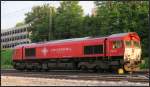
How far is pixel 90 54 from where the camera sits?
1337 inches

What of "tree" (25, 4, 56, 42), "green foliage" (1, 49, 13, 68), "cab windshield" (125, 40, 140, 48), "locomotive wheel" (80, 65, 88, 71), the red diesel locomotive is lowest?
"green foliage" (1, 49, 13, 68)

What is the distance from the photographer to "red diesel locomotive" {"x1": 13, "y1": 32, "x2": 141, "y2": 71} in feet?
105

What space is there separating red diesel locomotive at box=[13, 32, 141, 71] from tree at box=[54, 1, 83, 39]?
53.4 feet

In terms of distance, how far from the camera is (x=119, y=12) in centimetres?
4822

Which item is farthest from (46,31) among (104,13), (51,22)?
(104,13)

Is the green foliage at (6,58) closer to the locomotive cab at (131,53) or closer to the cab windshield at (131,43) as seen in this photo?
the cab windshield at (131,43)

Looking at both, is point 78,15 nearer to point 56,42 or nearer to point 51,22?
point 51,22

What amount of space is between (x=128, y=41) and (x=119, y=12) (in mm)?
16356

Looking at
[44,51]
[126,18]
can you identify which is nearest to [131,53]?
[44,51]

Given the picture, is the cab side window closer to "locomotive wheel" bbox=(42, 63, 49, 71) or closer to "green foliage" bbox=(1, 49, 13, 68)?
"locomotive wheel" bbox=(42, 63, 49, 71)

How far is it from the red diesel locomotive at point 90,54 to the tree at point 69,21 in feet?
53.4

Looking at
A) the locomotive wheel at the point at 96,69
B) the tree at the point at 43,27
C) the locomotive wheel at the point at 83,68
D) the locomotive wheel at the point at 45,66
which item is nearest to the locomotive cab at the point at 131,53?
the locomotive wheel at the point at 96,69

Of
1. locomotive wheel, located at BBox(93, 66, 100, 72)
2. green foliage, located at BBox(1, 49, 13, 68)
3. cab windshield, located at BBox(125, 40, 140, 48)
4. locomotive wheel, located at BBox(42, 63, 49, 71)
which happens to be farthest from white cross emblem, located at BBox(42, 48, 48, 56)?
green foliage, located at BBox(1, 49, 13, 68)

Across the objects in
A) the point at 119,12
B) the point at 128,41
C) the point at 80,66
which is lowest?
the point at 80,66
